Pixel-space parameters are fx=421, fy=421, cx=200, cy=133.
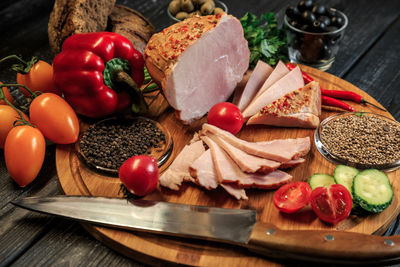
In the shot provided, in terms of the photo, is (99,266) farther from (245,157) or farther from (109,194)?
Result: (245,157)

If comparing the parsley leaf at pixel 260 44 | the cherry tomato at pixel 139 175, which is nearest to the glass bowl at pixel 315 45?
the parsley leaf at pixel 260 44

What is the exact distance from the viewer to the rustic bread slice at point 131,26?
3.73 metres

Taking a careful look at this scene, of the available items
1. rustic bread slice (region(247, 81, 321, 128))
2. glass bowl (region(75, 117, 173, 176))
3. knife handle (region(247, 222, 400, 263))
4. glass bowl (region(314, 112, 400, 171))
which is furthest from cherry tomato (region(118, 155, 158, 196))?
glass bowl (region(314, 112, 400, 171))

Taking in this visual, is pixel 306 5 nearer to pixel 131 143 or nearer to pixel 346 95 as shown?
pixel 346 95

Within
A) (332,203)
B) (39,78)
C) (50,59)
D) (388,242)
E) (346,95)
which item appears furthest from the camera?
(50,59)

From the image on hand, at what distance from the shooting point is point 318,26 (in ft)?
11.9

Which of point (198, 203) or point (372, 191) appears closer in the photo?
point (372, 191)

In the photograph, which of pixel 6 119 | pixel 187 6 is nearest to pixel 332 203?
pixel 6 119

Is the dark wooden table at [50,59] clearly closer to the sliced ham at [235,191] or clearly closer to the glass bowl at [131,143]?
the glass bowl at [131,143]

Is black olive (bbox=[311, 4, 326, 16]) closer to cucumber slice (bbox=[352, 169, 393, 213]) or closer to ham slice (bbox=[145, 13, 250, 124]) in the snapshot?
ham slice (bbox=[145, 13, 250, 124])

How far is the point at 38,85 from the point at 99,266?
1556 mm

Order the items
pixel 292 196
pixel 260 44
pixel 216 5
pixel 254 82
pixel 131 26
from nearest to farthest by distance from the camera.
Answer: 1. pixel 292 196
2. pixel 254 82
3. pixel 260 44
4. pixel 131 26
5. pixel 216 5

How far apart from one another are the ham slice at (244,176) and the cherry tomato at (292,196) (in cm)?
8

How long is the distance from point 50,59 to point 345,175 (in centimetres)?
297
